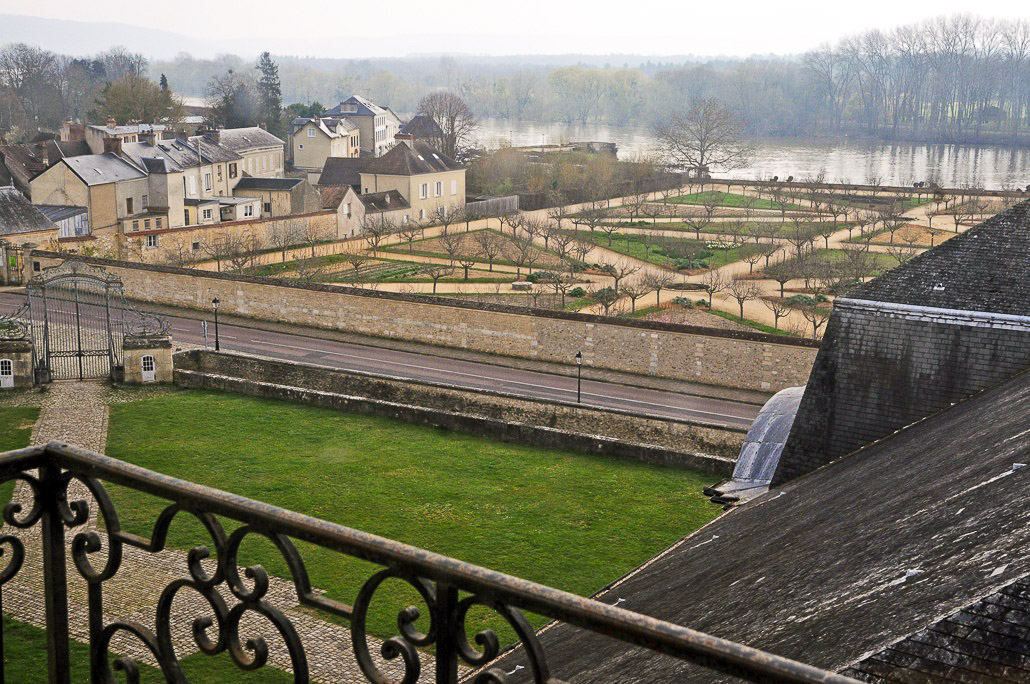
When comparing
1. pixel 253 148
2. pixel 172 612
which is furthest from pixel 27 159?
pixel 172 612

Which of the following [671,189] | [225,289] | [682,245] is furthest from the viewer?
[671,189]

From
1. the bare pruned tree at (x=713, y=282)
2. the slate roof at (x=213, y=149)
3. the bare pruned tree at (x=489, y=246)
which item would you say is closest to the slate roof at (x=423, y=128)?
the slate roof at (x=213, y=149)

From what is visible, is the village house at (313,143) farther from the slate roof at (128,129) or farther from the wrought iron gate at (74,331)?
the wrought iron gate at (74,331)

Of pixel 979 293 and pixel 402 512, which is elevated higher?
pixel 979 293

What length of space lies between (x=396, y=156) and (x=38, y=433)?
3336 cm

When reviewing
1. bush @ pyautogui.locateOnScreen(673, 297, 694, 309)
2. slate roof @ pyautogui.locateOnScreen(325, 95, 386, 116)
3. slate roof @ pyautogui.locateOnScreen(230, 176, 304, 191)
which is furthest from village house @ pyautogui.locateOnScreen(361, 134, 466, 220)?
slate roof @ pyautogui.locateOnScreen(325, 95, 386, 116)

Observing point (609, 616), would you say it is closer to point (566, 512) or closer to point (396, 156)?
point (566, 512)

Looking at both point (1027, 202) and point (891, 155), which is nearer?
point (1027, 202)

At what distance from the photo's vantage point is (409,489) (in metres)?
17.3

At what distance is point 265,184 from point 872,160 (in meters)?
57.9

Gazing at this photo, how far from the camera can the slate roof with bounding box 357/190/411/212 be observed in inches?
1909

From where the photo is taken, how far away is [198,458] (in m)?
18.8

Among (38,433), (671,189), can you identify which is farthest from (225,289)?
(671,189)

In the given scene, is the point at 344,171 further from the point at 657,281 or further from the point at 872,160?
the point at 872,160
